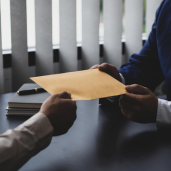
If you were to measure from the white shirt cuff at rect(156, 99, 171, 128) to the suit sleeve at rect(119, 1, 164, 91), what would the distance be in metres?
0.44

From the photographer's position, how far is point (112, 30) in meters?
2.04

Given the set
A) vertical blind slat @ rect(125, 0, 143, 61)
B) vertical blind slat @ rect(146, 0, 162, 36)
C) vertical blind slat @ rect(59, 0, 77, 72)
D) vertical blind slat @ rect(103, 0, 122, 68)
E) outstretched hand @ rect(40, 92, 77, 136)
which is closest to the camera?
outstretched hand @ rect(40, 92, 77, 136)

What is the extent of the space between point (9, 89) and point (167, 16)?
3.30 feet

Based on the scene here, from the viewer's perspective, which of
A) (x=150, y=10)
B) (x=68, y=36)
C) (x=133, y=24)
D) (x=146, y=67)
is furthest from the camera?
(x=150, y=10)

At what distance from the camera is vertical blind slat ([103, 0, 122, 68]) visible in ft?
6.58

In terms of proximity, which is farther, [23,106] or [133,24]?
[133,24]

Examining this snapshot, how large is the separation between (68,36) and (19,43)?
365 millimetres

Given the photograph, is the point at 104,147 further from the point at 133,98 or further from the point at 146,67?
the point at 146,67

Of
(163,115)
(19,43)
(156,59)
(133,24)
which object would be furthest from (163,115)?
(133,24)

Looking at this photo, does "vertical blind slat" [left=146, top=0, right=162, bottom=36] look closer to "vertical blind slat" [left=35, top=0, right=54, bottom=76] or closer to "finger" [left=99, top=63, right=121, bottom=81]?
"vertical blind slat" [left=35, top=0, right=54, bottom=76]

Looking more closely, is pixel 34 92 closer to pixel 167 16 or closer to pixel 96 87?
pixel 96 87

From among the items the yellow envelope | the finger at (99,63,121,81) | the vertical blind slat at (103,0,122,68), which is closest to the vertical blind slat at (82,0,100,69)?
the vertical blind slat at (103,0,122,68)

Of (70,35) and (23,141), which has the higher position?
(70,35)

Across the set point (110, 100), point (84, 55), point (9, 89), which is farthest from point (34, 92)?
point (84, 55)
